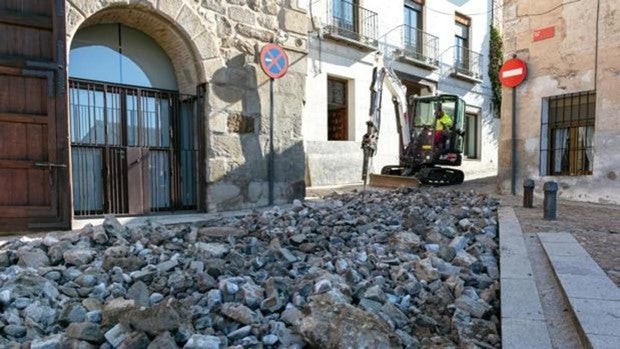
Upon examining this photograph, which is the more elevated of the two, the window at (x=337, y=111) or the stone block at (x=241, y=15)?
the stone block at (x=241, y=15)

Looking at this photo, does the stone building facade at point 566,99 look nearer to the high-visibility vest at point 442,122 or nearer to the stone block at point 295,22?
the high-visibility vest at point 442,122

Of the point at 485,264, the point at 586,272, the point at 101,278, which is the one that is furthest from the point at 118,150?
the point at 586,272

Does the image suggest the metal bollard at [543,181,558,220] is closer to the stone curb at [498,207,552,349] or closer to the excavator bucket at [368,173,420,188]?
the stone curb at [498,207,552,349]

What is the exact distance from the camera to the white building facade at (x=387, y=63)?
12406 mm

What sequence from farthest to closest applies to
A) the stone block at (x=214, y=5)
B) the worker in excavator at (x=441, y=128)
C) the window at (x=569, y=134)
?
the worker in excavator at (x=441, y=128)
the window at (x=569, y=134)
the stone block at (x=214, y=5)

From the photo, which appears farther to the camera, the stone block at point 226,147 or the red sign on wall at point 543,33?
the red sign on wall at point 543,33

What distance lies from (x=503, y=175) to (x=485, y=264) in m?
5.65

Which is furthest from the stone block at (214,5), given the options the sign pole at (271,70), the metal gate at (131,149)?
the metal gate at (131,149)

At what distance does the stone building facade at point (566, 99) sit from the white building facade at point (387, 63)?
5.05 m

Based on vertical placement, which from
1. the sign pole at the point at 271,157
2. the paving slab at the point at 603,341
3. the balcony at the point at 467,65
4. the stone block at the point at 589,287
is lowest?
the paving slab at the point at 603,341

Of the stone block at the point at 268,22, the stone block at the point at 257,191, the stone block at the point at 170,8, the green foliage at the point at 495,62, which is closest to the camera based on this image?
the stone block at the point at 170,8

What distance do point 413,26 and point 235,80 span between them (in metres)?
10.9

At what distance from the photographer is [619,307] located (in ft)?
7.62

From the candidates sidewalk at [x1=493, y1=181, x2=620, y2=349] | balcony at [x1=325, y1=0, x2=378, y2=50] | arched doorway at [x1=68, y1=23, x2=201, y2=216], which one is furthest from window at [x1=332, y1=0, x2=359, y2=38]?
sidewalk at [x1=493, y1=181, x2=620, y2=349]
